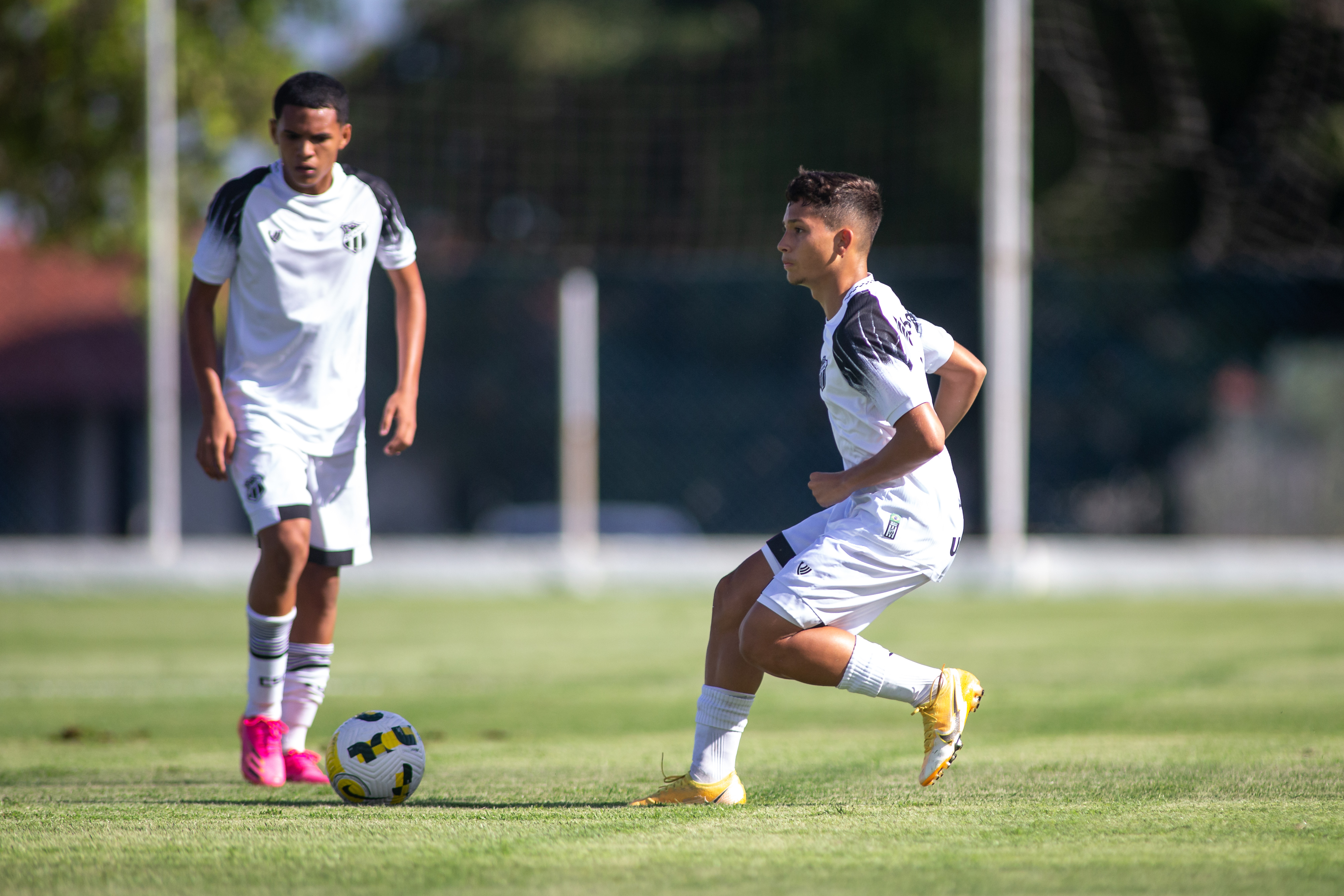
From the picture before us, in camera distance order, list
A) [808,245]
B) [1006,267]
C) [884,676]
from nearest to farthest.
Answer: [884,676] < [808,245] < [1006,267]

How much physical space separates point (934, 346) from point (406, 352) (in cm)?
184

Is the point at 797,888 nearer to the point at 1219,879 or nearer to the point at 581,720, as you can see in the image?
the point at 1219,879

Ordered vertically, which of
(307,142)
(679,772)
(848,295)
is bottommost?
(679,772)

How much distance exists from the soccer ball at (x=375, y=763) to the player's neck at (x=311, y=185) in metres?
1.65

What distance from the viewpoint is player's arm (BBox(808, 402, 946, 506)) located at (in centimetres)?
378

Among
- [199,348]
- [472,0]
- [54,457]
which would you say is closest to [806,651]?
[199,348]

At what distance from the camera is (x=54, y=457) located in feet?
67.8

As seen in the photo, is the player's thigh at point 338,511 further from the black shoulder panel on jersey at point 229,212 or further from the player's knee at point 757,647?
the player's knee at point 757,647

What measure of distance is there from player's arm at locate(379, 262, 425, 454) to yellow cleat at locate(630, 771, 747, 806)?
4.85 feet

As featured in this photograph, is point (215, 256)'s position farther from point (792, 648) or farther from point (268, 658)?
point (792, 648)

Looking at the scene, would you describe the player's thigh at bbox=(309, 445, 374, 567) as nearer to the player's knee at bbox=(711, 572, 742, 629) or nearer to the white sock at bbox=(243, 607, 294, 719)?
the white sock at bbox=(243, 607, 294, 719)

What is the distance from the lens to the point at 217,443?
4.69 meters

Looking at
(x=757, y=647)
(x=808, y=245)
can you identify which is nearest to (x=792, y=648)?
(x=757, y=647)

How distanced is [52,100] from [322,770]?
13083mm
